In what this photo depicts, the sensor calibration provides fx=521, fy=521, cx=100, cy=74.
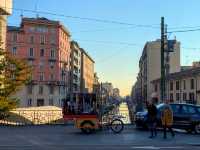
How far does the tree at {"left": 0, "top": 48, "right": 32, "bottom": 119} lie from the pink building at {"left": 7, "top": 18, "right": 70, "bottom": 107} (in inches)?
2775

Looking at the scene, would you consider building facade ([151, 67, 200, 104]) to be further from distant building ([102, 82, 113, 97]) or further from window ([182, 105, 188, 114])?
window ([182, 105, 188, 114])

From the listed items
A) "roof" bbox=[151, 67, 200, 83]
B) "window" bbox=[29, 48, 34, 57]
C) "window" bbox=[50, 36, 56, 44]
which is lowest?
"roof" bbox=[151, 67, 200, 83]

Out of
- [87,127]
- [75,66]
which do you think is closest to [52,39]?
[75,66]

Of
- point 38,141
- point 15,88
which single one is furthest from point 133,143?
point 15,88

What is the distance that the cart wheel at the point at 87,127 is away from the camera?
26.8 meters

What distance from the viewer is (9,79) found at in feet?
141

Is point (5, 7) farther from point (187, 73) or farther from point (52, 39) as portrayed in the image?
point (52, 39)

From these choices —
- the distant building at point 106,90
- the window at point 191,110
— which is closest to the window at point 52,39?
the distant building at point 106,90

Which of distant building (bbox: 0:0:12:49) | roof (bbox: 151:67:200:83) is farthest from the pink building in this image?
distant building (bbox: 0:0:12:49)

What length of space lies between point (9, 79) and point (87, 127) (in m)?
17.8

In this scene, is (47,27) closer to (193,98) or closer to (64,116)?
(193,98)

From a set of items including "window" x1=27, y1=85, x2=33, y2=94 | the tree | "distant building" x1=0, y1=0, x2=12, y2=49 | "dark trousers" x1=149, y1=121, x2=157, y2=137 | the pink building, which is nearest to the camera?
"dark trousers" x1=149, y1=121, x2=157, y2=137

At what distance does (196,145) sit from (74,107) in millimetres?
8285

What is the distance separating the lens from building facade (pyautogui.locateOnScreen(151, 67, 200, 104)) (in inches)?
3428
